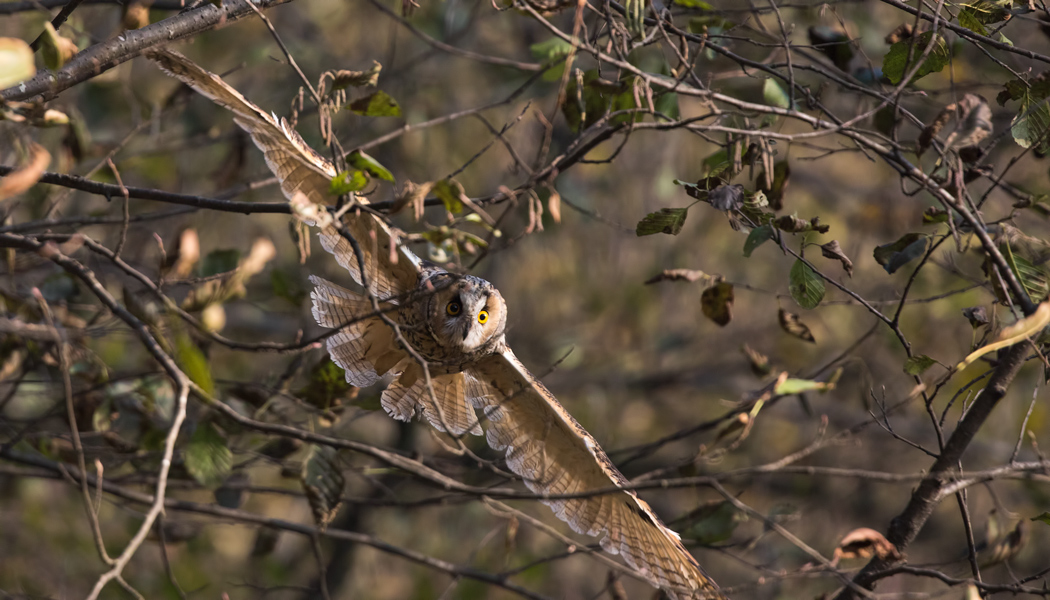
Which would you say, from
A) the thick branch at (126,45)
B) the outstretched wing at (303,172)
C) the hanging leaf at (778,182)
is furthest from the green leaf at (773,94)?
the thick branch at (126,45)

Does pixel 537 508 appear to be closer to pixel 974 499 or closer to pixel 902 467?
pixel 902 467

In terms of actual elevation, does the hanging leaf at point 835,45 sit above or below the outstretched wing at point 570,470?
above

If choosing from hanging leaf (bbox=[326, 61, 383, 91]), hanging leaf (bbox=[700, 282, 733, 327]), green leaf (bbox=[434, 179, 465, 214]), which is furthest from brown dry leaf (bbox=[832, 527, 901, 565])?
hanging leaf (bbox=[326, 61, 383, 91])

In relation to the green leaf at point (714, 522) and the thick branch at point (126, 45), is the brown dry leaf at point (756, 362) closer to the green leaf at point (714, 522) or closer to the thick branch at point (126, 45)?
the green leaf at point (714, 522)

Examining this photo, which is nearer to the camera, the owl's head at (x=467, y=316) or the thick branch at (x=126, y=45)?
the thick branch at (x=126, y=45)

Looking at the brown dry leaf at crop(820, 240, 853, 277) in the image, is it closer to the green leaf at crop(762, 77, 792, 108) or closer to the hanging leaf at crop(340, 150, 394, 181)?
the green leaf at crop(762, 77, 792, 108)

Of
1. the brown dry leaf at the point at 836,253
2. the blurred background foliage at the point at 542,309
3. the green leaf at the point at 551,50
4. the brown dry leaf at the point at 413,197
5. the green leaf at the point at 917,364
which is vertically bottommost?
the blurred background foliage at the point at 542,309

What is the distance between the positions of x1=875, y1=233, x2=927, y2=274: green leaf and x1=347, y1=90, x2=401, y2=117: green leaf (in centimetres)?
175

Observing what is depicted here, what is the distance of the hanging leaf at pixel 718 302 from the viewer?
321 centimetres

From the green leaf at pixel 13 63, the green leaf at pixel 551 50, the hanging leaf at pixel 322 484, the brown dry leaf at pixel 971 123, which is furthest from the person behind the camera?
the hanging leaf at pixel 322 484

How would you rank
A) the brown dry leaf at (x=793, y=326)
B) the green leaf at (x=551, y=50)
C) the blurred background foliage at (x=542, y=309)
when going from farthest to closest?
the blurred background foliage at (x=542, y=309), the brown dry leaf at (x=793, y=326), the green leaf at (x=551, y=50)

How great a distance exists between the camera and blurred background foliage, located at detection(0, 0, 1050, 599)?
15.9 feet

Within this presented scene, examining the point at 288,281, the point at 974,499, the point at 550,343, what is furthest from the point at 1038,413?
the point at 288,281

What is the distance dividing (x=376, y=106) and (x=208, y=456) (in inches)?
54.3
